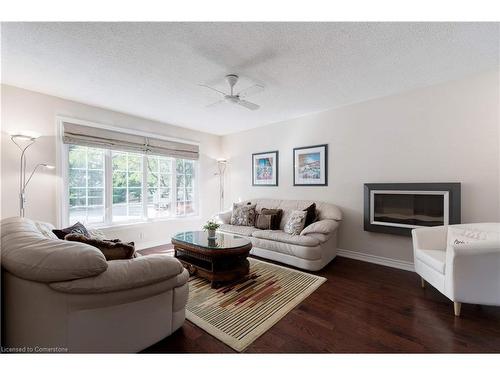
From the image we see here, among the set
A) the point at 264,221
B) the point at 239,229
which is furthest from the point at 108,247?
the point at 264,221

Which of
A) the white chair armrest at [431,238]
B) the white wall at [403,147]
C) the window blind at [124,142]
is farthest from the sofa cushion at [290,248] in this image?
the window blind at [124,142]

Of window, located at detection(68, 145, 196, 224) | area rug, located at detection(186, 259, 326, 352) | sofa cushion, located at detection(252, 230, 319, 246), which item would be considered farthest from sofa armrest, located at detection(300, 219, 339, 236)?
window, located at detection(68, 145, 196, 224)

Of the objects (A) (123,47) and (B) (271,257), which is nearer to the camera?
(A) (123,47)

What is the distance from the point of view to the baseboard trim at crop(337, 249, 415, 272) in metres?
3.08

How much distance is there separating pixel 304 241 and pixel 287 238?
0.28 m

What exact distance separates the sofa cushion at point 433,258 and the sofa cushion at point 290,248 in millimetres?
1094

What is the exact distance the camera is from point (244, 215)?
164 inches

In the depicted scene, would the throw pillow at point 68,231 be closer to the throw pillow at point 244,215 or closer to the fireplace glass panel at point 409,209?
the throw pillow at point 244,215

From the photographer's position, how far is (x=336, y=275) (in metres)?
2.90

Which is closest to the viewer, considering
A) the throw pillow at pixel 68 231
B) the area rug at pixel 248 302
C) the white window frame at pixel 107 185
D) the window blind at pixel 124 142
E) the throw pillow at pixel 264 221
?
the area rug at pixel 248 302

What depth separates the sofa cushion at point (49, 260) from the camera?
1179 mm
